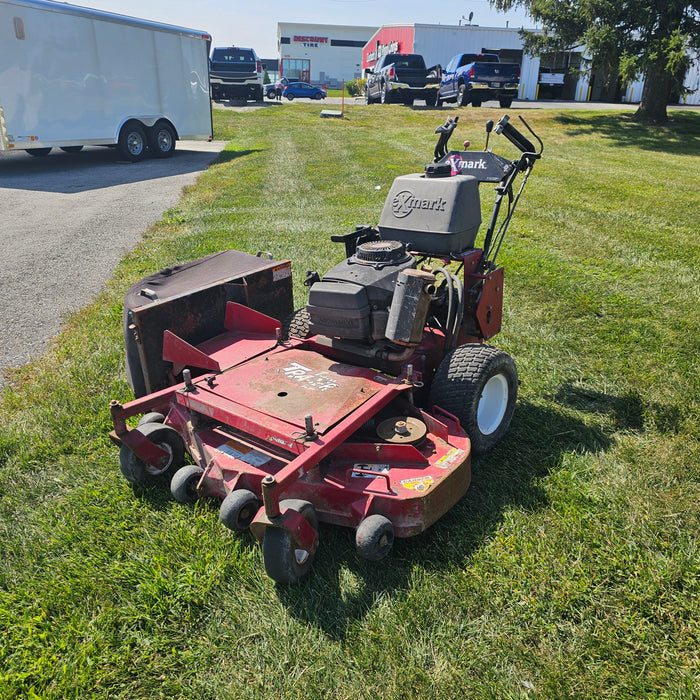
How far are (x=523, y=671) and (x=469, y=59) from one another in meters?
26.4

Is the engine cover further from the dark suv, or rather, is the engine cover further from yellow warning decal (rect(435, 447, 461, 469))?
the dark suv

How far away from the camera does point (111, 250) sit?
26.1 feet

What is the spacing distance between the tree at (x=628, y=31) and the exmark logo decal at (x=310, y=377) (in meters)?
17.6

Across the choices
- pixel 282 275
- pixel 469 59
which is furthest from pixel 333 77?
pixel 282 275

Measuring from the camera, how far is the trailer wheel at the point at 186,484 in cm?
305

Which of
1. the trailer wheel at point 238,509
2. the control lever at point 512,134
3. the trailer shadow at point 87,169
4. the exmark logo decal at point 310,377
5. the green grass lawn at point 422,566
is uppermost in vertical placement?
the control lever at point 512,134

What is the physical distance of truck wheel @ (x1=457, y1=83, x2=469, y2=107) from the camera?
2372cm

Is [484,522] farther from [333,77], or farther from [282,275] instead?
[333,77]

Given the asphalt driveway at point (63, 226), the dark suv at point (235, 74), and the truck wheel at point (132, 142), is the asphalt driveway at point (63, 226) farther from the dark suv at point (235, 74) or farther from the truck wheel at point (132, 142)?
the dark suv at point (235, 74)

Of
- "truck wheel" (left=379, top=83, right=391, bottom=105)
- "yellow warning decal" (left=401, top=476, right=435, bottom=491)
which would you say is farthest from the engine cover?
"truck wheel" (left=379, top=83, right=391, bottom=105)

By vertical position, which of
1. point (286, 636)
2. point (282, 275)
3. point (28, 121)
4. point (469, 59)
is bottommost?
point (286, 636)

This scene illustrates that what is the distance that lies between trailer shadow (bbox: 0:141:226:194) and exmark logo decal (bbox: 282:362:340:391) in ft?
33.9

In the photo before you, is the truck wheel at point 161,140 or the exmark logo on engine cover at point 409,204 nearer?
the exmark logo on engine cover at point 409,204

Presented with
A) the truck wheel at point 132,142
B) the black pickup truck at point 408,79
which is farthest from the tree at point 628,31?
the truck wheel at point 132,142
